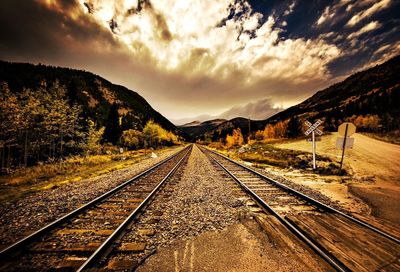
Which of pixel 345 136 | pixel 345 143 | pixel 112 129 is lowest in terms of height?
pixel 345 143

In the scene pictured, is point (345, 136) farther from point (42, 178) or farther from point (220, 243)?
point (42, 178)

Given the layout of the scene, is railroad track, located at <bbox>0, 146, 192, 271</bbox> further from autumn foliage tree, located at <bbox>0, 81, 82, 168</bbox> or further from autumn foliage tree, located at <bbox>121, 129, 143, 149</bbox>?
autumn foliage tree, located at <bbox>121, 129, 143, 149</bbox>

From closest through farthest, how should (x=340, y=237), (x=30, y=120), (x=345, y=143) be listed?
(x=340, y=237)
(x=345, y=143)
(x=30, y=120)

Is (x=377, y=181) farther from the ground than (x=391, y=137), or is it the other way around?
(x=391, y=137)

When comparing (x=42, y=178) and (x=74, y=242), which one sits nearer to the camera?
(x=74, y=242)

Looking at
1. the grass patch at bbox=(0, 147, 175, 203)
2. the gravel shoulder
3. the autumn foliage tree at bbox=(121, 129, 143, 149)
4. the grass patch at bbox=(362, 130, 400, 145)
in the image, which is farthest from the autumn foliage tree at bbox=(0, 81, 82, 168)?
the grass patch at bbox=(362, 130, 400, 145)

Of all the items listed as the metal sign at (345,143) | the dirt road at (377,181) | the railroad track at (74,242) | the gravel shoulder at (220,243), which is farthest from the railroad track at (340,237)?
the metal sign at (345,143)

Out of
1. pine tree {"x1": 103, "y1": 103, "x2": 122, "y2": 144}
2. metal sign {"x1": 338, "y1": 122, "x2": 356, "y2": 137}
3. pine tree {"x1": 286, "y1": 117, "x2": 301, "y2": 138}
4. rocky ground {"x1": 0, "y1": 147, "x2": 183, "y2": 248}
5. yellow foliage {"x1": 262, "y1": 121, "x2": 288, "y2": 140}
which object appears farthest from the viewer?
yellow foliage {"x1": 262, "y1": 121, "x2": 288, "y2": 140}

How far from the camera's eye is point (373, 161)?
52.0 ft

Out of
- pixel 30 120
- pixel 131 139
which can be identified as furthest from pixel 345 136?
pixel 131 139

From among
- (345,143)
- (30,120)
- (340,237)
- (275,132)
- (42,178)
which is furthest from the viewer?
(275,132)

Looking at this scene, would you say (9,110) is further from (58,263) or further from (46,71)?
(46,71)

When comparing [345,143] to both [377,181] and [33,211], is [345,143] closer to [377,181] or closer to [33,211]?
[377,181]

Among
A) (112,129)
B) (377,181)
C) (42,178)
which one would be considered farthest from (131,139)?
(377,181)
